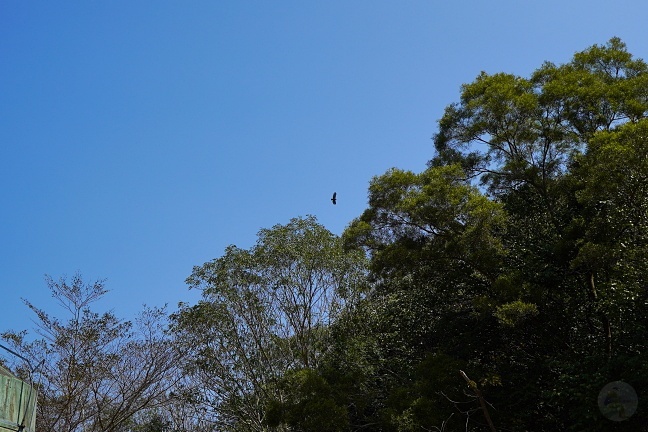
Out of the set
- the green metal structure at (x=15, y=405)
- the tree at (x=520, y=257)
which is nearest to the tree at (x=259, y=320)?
the tree at (x=520, y=257)

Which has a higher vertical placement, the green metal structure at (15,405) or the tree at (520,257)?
the tree at (520,257)

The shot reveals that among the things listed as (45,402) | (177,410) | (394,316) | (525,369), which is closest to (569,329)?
(525,369)

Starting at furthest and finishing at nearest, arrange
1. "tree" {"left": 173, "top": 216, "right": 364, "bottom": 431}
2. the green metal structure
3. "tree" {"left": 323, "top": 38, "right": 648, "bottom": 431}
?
"tree" {"left": 173, "top": 216, "right": 364, "bottom": 431} < "tree" {"left": 323, "top": 38, "right": 648, "bottom": 431} < the green metal structure

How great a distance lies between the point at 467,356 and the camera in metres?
10.7

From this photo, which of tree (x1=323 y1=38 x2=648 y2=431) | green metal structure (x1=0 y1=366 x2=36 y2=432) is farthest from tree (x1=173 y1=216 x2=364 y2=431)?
green metal structure (x1=0 y1=366 x2=36 y2=432)

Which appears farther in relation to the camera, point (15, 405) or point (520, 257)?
point (520, 257)

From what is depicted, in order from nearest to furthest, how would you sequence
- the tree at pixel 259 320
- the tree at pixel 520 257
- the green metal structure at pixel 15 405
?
the green metal structure at pixel 15 405 → the tree at pixel 520 257 → the tree at pixel 259 320

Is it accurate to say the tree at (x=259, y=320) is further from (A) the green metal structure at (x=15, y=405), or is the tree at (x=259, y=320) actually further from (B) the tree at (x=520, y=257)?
(A) the green metal structure at (x=15, y=405)

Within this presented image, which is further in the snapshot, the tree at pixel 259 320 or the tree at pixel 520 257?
the tree at pixel 259 320

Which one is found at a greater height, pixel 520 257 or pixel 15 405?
pixel 520 257

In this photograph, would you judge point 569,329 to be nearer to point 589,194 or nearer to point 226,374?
point 589,194

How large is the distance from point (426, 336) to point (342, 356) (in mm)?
1480

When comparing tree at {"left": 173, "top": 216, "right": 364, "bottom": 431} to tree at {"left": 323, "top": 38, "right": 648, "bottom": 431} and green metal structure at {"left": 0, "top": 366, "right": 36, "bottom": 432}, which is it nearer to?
tree at {"left": 323, "top": 38, "right": 648, "bottom": 431}

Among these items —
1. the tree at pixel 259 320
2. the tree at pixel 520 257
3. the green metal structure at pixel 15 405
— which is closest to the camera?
the green metal structure at pixel 15 405
